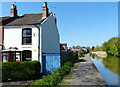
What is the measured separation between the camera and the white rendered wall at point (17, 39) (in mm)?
20031

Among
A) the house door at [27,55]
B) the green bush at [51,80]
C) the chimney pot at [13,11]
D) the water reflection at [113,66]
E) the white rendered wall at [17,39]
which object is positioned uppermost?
the chimney pot at [13,11]

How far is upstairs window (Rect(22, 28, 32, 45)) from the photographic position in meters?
20.4

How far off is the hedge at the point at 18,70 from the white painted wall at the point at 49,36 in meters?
3.99

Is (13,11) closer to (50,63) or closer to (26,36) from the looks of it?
(26,36)

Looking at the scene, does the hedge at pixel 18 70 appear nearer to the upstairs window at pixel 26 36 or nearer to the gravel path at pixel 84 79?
the upstairs window at pixel 26 36

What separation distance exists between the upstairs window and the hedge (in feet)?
11.4

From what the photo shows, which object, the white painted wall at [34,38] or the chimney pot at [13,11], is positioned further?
the chimney pot at [13,11]

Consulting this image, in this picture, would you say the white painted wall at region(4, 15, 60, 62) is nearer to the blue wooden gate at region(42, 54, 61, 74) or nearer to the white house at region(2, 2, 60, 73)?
the white house at region(2, 2, 60, 73)

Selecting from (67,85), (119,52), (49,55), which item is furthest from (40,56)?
(119,52)

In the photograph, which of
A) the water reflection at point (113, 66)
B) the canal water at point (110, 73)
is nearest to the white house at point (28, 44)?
the canal water at point (110, 73)

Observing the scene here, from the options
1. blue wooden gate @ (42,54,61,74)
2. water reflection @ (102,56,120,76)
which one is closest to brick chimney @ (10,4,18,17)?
blue wooden gate @ (42,54,61,74)

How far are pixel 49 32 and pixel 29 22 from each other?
3.44 metres

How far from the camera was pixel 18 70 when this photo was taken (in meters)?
17.0

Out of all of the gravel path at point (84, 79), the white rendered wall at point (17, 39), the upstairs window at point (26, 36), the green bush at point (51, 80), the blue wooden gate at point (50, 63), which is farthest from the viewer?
the upstairs window at point (26, 36)
